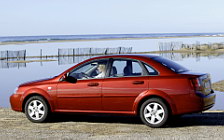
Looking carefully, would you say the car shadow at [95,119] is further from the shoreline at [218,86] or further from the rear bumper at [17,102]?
the shoreline at [218,86]

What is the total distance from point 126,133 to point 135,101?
83cm

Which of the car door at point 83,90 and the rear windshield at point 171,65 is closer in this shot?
the rear windshield at point 171,65

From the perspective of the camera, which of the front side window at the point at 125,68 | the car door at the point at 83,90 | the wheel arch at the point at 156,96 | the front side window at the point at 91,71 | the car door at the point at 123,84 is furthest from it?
the front side window at the point at 91,71

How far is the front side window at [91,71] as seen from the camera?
10.6 metres

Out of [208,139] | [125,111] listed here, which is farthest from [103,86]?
[208,139]

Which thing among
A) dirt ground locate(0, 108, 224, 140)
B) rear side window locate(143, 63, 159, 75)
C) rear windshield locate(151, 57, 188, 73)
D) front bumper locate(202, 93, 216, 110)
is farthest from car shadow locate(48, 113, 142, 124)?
front bumper locate(202, 93, 216, 110)

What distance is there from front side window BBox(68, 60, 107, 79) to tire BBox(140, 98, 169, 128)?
1.24m

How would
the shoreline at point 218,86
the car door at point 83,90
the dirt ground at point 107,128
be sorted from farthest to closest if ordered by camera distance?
the shoreline at point 218,86
the car door at point 83,90
the dirt ground at point 107,128

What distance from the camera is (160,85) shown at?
32.4 feet

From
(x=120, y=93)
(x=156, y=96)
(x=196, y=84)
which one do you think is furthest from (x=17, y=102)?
(x=196, y=84)

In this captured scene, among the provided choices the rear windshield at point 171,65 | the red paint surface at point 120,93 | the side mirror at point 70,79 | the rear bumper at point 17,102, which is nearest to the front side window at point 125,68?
the red paint surface at point 120,93

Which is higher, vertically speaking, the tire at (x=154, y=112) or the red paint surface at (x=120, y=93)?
the red paint surface at (x=120, y=93)

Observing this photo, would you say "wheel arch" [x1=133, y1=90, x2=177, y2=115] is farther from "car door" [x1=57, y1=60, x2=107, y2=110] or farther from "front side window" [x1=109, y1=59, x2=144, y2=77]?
"car door" [x1=57, y1=60, x2=107, y2=110]

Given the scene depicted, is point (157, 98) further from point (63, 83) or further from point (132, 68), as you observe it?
point (63, 83)
